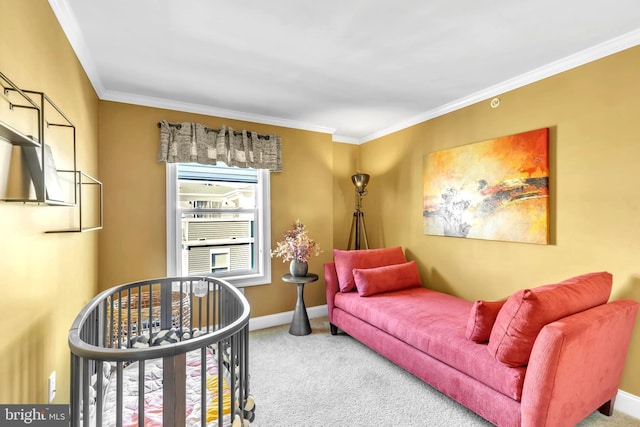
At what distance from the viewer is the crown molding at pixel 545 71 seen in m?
1.97

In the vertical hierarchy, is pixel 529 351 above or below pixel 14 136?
below

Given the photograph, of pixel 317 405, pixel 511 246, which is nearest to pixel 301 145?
pixel 511 246

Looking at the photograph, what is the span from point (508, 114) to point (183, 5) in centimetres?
262

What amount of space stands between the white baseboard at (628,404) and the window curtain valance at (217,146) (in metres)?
3.42

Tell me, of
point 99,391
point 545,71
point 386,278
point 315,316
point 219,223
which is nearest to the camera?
point 99,391

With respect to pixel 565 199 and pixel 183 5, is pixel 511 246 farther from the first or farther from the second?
pixel 183 5

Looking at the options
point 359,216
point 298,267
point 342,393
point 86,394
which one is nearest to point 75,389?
point 86,394

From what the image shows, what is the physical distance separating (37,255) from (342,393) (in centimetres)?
205

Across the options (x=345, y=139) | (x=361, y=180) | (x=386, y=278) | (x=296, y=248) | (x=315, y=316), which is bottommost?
(x=315, y=316)

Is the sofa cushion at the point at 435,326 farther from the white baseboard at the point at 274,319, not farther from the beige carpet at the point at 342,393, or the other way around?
the white baseboard at the point at 274,319

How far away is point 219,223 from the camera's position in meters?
3.40

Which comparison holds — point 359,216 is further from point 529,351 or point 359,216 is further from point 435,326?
point 529,351

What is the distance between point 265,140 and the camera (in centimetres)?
349

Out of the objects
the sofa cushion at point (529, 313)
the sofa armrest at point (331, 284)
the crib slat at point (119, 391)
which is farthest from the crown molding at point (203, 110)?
the sofa cushion at point (529, 313)
